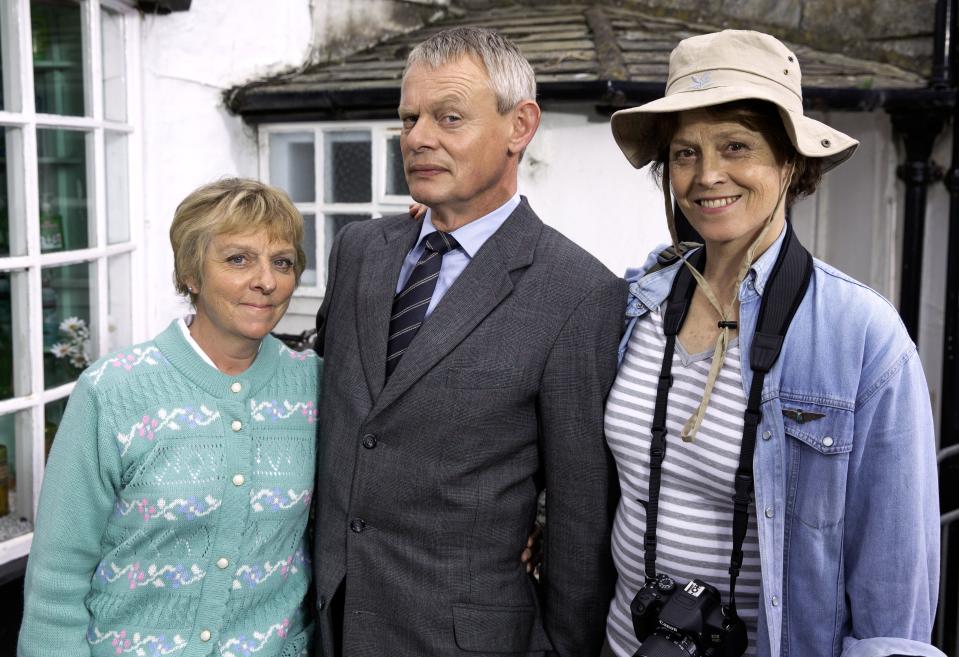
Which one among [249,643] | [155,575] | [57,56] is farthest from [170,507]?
[57,56]

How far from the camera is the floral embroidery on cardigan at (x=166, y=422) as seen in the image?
206 centimetres

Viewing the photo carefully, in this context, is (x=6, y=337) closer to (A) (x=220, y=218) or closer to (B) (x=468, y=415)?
(A) (x=220, y=218)

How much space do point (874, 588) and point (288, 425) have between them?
134 cm

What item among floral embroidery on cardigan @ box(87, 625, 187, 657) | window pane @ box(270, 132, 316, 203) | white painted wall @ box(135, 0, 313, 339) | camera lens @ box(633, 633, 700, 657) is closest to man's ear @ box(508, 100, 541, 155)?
camera lens @ box(633, 633, 700, 657)

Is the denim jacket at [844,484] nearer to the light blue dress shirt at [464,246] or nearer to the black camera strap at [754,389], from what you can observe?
the black camera strap at [754,389]

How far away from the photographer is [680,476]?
2.03 metres

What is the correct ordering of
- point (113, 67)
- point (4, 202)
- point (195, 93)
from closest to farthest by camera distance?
point (4, 202) < point (113, 67) < point (195, 93)

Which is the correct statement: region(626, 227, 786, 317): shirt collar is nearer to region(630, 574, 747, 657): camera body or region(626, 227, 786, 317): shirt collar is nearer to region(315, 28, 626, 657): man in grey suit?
region(315, 28, 626, 657): man in grey suit

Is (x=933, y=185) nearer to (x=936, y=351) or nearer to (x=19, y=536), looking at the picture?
(x=936, y=351)

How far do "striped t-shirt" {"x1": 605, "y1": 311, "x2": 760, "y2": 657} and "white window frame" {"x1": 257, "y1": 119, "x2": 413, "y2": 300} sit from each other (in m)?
3.26

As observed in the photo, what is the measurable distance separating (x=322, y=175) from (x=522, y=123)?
3.23 meters

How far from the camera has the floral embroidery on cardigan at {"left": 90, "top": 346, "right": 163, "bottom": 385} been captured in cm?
209

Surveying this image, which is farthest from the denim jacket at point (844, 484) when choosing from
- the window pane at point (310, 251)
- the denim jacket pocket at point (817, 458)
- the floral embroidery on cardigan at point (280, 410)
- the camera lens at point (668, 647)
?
the window pane at point (310, 251)

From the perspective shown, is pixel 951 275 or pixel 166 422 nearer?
pixel 166 422
